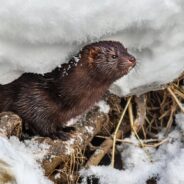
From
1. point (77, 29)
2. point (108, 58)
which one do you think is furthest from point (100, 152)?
point (77, 29)

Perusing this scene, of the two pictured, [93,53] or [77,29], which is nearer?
[77,29]

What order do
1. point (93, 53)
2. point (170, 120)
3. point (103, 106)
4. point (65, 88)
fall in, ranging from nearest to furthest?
point (93, 53), point (65, 88), point (103, 106), point (170, 120)

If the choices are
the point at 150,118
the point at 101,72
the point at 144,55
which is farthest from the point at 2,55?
the point at 150,118

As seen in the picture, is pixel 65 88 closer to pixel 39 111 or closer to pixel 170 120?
pixel 39 111

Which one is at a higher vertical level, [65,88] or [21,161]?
[65,88]

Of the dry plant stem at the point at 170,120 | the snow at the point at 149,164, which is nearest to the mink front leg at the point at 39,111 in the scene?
the snow at the point at 149,164

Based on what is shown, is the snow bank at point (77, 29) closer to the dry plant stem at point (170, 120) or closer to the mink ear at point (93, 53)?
the mink ear at point (93, 53)

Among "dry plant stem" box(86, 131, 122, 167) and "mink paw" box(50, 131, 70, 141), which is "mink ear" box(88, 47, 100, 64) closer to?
"mink paw" box(50, 131, 70, 141)

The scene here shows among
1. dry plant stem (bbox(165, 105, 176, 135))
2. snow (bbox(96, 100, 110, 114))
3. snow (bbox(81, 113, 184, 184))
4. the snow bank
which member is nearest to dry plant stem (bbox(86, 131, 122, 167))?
snow (bbox(81, 113, 184, 184))
